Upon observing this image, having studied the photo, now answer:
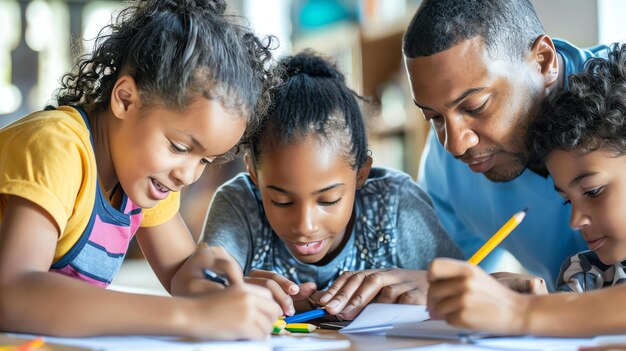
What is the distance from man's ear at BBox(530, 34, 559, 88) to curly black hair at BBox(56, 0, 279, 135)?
0.50 m

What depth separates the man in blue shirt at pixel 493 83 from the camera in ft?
4.23

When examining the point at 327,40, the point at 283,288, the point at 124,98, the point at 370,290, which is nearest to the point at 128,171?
the point at 124,98

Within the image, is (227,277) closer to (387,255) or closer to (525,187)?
(387,255)

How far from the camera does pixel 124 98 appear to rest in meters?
1.11

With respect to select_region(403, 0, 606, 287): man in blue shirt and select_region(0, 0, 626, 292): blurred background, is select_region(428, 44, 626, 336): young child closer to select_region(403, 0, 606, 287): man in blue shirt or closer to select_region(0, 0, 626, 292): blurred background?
select_region(403, 0, 606, 287): man in blue shirt

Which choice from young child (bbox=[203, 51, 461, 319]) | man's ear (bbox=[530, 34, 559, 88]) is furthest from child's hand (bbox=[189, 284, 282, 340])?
man's ear (bbox=[530, 34, 559, 88])

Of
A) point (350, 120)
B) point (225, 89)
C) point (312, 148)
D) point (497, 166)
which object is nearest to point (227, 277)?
point (225, 89)

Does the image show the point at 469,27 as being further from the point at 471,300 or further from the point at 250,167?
the point at 471,300

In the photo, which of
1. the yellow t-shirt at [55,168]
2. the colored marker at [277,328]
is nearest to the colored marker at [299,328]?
the colored marker at [277,328]

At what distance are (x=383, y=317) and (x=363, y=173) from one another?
1.44ft

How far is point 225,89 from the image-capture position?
1106 millimetres

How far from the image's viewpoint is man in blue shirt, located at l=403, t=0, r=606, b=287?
1.29m

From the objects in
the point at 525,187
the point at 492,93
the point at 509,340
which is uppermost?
the point at 492,93

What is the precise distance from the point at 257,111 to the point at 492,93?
40cm
